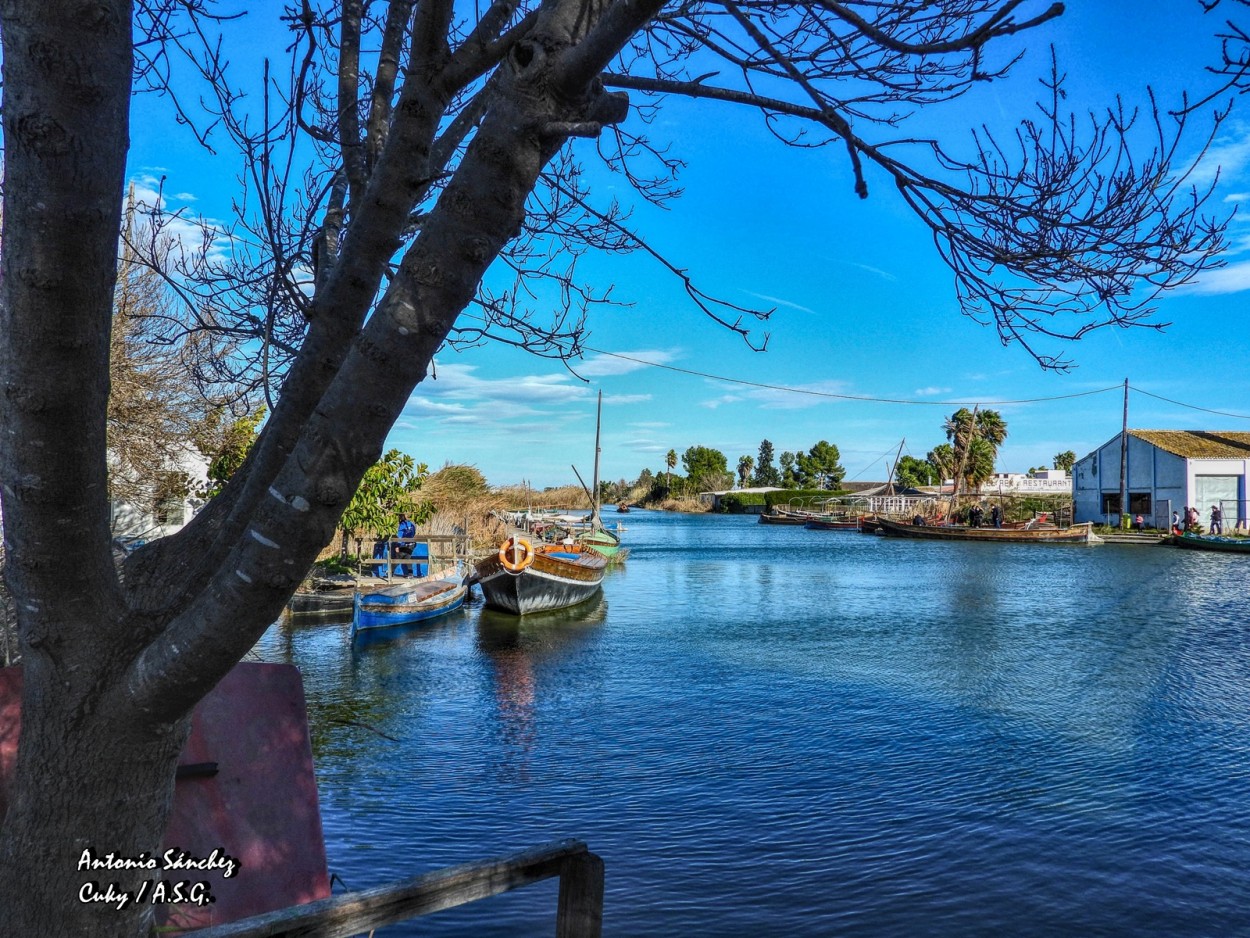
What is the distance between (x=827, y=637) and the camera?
22.4 meters

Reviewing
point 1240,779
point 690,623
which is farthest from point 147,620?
point 690,623

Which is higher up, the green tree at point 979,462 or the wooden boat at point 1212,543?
the green tree at point 979,462

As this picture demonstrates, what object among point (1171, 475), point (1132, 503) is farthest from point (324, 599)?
point (1132, 503)

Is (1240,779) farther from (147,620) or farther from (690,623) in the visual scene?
(690,623)

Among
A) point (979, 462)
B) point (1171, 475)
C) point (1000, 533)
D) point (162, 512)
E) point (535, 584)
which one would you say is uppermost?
point (979, 462)

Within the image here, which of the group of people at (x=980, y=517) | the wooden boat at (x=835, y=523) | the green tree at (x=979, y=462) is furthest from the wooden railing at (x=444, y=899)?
the wooden boat at (x=835, y=523)

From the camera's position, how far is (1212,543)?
158ft

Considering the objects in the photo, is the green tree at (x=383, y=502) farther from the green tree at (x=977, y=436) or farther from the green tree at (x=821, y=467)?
the green tree at (x=821, y=467)

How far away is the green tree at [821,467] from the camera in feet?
473

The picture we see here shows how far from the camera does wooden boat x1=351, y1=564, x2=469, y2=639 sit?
20656 mm

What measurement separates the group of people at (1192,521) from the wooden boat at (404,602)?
46.4m

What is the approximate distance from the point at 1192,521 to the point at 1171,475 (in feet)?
13.5

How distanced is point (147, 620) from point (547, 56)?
69.5 inches

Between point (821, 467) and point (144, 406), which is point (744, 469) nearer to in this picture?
point (821, 467)
